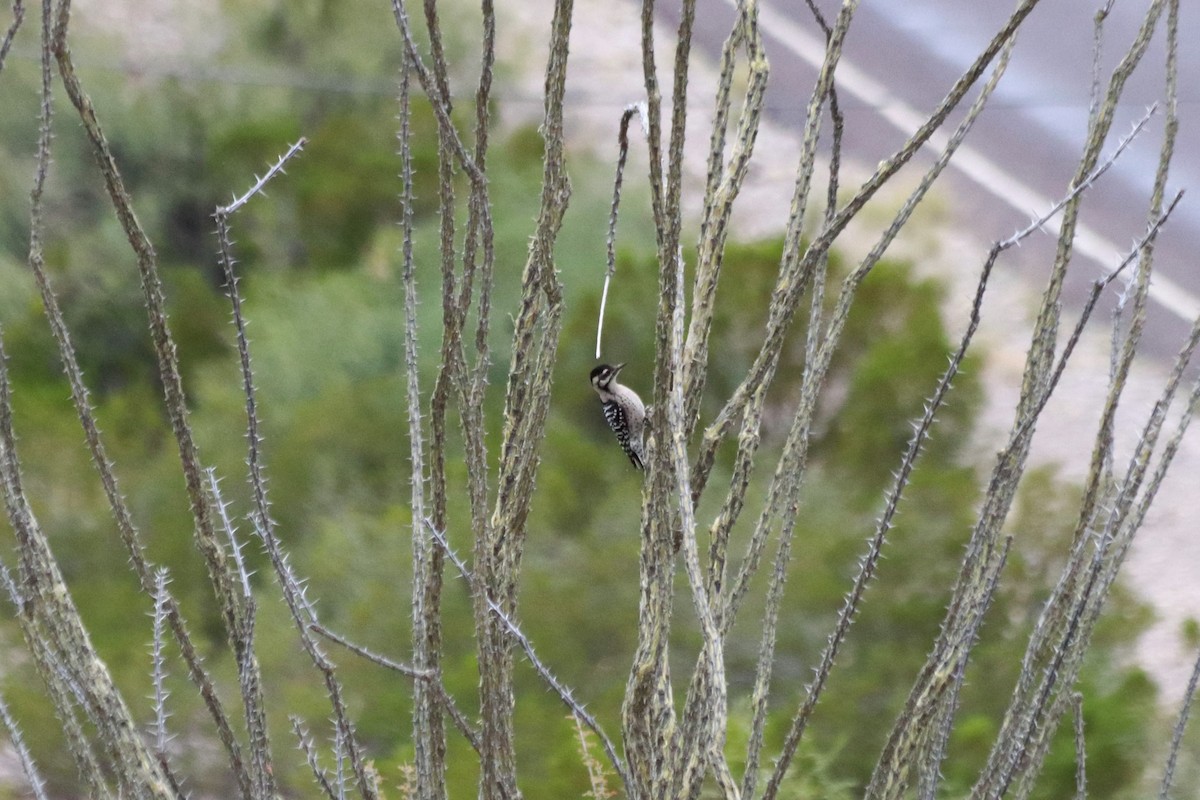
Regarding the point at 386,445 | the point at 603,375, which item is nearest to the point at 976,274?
the point at 386,445

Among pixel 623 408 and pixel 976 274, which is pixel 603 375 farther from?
pixel 976 274

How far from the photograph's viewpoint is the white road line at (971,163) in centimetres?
396

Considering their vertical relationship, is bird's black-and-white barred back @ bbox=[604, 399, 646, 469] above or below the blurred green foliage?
below

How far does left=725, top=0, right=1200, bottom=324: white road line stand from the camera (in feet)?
13.0

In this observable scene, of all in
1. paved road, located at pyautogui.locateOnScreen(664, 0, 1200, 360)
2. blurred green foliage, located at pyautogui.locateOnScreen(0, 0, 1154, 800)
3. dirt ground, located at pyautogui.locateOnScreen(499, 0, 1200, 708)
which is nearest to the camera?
blurred green foliage, located at pyautogui.locateOnScreen(0, 0, 1154, 800)

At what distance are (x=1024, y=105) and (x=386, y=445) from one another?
2704 mm

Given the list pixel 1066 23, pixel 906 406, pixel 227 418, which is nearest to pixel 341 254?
pixel 227 418

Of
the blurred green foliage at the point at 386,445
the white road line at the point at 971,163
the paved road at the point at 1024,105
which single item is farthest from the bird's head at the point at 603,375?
the paved road at the point at 1024,105

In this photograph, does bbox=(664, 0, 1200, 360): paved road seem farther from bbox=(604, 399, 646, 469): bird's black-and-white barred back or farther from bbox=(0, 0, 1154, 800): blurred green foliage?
bbox=(604, 399, 646, 469): bird's black-and-white barred back

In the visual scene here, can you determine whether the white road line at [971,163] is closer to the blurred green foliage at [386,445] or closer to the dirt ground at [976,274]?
the dirt ground at [976,274]

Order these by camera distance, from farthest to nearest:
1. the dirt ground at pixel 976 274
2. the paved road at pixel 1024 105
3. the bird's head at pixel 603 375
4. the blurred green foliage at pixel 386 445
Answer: the paved road at pixel 1024 105, the dirt ground at pixel 976 274, the blurred green foliage at pixel 386 445, the bird's head at pixel 603 375

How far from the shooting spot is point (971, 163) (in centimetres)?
470

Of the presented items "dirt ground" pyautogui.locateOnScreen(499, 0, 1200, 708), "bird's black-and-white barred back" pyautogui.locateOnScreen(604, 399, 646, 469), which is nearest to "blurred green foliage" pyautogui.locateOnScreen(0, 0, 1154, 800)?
"dirt ground" pyautogui.locateOnScreen(499, 0, 1200, 708)

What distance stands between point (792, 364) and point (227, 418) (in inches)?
65.1
